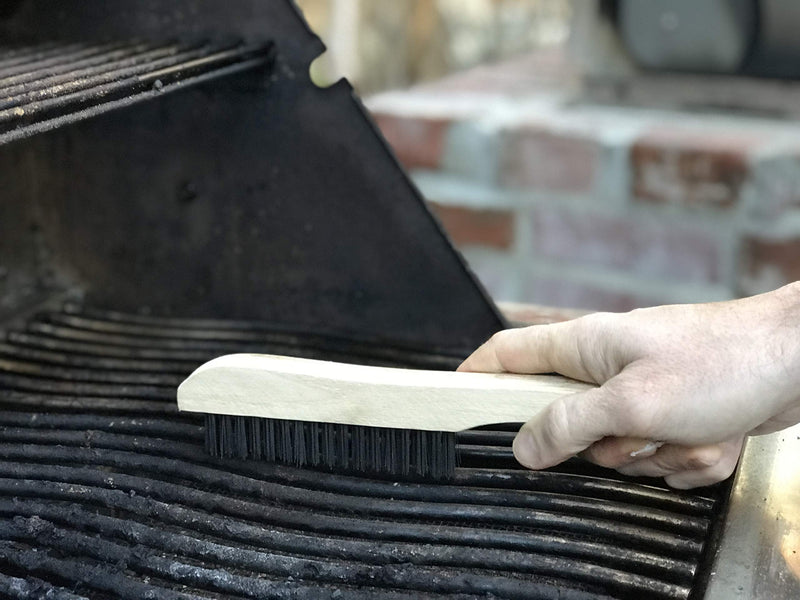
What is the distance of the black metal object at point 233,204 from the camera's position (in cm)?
98

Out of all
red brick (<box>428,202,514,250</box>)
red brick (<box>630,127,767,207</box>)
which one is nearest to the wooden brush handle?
red brick (<box>630,127,767,207</box>)

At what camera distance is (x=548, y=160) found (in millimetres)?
1805

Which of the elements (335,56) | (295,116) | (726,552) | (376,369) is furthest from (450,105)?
(335,56)

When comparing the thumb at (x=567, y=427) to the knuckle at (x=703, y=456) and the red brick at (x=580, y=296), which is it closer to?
the knuckle at (x=703, y=456)

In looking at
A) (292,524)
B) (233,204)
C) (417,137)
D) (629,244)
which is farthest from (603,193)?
(292,524)

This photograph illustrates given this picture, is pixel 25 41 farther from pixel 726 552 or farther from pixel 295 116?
pixel 726 552

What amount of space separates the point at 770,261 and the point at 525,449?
3.70 feet

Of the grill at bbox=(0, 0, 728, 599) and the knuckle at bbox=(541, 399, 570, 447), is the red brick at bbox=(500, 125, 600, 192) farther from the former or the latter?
the knuckle at bbox=(541, 399, 570, 447)

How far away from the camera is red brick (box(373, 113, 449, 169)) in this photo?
1866 mm

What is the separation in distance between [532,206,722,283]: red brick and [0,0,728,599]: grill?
2.80 feet

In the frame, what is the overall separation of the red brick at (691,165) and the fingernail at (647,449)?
1064 mm

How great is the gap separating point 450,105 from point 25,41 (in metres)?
1.07

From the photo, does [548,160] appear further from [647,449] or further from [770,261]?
[647,449]

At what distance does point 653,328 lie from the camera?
69 centimetres
